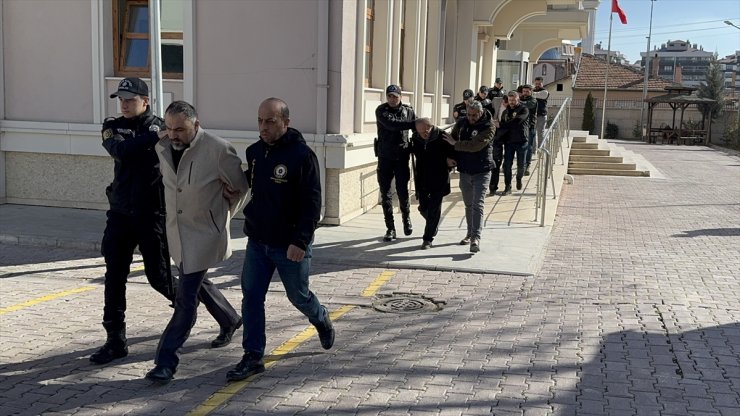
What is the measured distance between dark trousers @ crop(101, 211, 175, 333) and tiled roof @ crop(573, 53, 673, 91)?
164 ft

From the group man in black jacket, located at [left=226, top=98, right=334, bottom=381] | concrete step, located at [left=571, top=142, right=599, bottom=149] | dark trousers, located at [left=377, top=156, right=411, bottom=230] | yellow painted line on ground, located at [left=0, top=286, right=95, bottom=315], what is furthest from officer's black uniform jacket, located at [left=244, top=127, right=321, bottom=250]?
concrete step, located at [left=571, top=142, right=599, bottom=149]

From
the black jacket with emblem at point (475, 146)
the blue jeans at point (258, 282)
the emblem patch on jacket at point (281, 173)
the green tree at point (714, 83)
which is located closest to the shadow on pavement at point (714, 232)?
the black jacket with emblem at point (475, 146)

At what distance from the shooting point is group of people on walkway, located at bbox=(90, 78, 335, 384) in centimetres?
461

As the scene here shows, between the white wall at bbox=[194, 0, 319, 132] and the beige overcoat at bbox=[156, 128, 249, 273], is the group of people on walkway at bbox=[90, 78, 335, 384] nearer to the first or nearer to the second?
the beige overcoat at bbox=[156, 128, 249, 273]

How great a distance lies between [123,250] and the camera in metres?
5.02

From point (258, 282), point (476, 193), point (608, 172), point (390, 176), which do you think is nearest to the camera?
point (258, 282)

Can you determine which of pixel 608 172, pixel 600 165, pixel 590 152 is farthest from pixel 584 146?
pixel 608 172

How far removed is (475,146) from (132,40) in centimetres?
593

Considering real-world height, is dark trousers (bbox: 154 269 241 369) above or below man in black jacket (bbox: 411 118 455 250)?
below

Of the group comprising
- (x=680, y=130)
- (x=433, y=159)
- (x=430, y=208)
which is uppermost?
(x=433, y=159)

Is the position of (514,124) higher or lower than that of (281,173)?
higher

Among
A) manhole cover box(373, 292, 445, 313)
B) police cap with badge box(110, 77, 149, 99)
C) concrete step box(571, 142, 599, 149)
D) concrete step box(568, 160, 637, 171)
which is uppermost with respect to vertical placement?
police cap with badge box(110, 77, 149, 99)

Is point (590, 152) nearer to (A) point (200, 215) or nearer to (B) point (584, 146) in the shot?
(B) point (584, 146)

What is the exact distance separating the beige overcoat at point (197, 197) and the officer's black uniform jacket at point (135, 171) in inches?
10.8
